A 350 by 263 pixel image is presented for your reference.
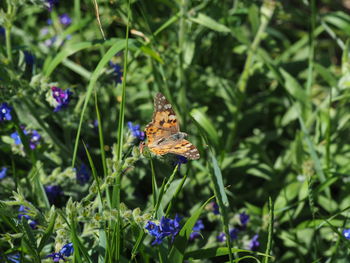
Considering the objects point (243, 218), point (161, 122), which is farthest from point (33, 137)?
point (243, 218)

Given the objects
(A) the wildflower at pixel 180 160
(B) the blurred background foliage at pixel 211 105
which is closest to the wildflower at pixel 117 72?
(B) the blurred background foliage at pixel 211 105

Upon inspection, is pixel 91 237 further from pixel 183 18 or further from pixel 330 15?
pixel 330 15

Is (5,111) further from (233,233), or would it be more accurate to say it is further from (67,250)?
(233,233)

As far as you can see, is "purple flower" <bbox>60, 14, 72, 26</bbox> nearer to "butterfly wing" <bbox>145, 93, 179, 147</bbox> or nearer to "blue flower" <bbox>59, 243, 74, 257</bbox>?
"butterfly wing" <bbox>145, 93, 179, 147</bbox>

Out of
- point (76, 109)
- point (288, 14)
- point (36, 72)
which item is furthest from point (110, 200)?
point (288, 14)

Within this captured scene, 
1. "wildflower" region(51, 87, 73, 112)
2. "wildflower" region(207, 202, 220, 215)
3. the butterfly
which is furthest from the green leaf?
"wildflower" region(207, 202, 220, 215)
